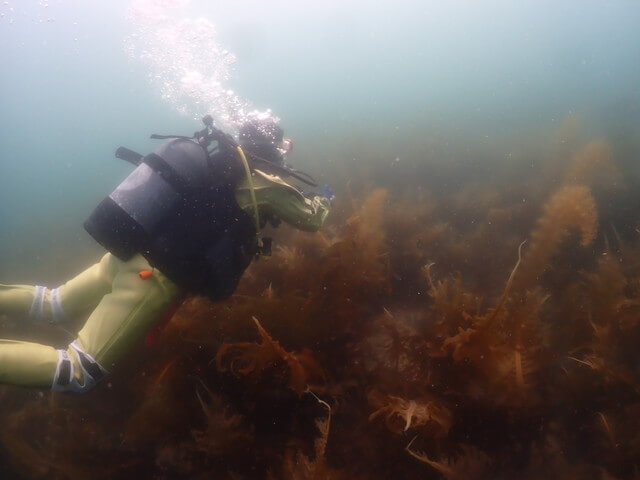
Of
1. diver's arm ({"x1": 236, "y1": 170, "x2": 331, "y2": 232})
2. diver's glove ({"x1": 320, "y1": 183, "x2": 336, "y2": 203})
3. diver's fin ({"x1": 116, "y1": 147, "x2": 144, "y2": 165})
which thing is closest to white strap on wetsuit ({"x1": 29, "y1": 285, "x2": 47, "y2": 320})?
diver's fin ({"x1": 116, "y1": 147, "x2": 144, "y2": 165})

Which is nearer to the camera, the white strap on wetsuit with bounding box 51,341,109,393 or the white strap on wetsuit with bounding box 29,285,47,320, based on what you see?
the white strap on wetsuit with bounding box 51,341,109,393

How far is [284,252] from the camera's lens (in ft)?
14.4

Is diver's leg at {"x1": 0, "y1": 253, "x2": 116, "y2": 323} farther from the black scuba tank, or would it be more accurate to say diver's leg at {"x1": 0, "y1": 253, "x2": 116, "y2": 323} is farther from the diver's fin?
the diver's fin

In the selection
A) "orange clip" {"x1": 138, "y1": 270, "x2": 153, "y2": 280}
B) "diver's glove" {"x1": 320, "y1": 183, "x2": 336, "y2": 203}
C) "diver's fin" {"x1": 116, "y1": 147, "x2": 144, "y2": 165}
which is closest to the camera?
"orange clip" {"x1": 138, "y1": 270, "x2": 153, "y2": 280}

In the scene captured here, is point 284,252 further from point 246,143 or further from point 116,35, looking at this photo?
point 116,35

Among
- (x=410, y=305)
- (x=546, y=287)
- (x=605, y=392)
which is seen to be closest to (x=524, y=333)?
(x=605, y=392)

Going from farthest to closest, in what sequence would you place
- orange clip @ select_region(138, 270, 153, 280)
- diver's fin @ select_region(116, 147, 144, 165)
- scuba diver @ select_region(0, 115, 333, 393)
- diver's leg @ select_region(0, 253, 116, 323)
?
diver's leg @ select_region(0, 253, 116, 323)
diver's fin @ select_region(116, 147, 144, 165)
orange clip @ select_region(138, 270, 153, 280)
scuba diver @ select_region(0, 115, 333, 393)

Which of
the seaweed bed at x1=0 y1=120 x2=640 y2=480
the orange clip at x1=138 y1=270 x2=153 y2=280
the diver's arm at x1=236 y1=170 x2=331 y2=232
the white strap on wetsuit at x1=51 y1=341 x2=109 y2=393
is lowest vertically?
the seaweed bed at x1=0 y1=120 x2=640 y2=480

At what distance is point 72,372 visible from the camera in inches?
101

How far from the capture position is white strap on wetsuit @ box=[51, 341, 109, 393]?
254cm

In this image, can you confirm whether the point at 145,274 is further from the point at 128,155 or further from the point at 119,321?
the point at 128,155

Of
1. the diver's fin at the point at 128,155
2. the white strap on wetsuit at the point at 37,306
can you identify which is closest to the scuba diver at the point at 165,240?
the diver's fin at the point at 128,155

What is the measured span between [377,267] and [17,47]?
135636 mm

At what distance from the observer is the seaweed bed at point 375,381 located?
98.9 inches
